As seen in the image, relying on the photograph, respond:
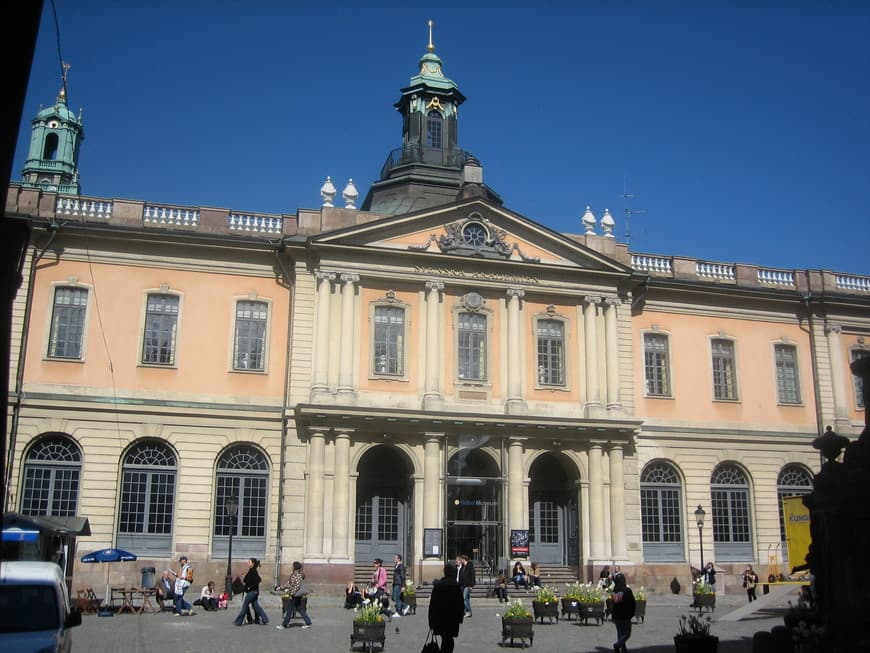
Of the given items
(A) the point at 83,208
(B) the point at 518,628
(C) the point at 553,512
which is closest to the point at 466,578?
(B) the point at 518,628

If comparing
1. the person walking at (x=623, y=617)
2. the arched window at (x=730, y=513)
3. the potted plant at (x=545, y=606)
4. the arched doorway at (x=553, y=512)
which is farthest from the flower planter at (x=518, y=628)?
the arched window at (x=730, y=513)

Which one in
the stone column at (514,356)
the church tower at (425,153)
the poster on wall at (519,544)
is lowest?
the poster on wall at (519,544)

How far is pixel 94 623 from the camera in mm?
20844

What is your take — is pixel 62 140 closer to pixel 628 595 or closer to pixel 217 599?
pixel 217 599

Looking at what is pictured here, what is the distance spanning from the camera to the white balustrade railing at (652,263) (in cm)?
3447

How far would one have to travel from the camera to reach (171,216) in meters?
30.3

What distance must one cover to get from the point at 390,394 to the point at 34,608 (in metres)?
19.5

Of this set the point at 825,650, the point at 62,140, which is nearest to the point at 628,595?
the point at 825,650

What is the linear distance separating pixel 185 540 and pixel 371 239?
11226mm

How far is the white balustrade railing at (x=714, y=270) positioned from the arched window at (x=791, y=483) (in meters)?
7.62

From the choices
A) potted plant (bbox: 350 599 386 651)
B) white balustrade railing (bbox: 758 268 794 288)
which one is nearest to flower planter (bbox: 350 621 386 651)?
potted plant (bbox: 350 599 386 651)

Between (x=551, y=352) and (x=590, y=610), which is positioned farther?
(x=551, y=352)

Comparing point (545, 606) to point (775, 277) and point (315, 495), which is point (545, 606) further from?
point (775, 277)

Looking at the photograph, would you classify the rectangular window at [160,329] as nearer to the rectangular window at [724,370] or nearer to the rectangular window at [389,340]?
the rectangular window at [389,340]
